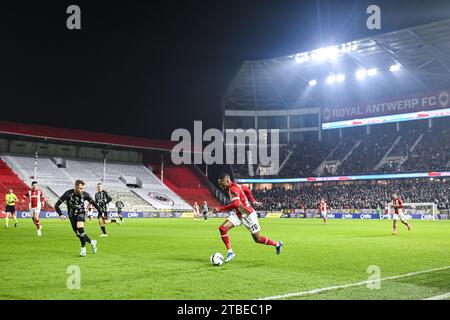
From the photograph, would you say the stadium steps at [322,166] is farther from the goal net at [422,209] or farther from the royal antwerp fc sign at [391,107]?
the goal net at [422,209]

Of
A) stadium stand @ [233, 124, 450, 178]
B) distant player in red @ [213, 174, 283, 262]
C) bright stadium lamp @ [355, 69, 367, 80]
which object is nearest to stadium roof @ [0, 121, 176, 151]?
stadium stand @ [233, 124, 450, 178]

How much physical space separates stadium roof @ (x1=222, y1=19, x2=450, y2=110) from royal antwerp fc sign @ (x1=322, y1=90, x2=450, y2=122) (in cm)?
317

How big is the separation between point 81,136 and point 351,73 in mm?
39870

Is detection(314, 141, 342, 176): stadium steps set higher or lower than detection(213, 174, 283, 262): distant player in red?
higher

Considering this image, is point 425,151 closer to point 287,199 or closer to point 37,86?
point 287,199

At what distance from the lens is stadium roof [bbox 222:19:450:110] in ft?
182

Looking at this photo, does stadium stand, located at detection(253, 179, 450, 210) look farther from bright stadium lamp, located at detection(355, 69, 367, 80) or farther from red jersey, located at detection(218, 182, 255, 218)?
red jersey, located at detection(218, 182, 255, 218)

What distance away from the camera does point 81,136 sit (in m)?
60.3

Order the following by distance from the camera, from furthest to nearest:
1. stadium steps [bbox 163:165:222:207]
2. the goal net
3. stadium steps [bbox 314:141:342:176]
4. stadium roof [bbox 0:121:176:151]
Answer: stadium steps [bbox 314:141:342:176]
stadium steps [bbox 163:165:222:207]
stadium roof [bbox 0:121:176:151]
the goal net

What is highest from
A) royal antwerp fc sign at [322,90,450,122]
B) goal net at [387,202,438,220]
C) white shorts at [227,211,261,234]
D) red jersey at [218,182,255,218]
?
royal antwerp fc sign at [322,90,450,122]

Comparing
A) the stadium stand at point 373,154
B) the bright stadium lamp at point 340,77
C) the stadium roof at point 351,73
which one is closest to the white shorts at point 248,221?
the stadium roof at point 351,73

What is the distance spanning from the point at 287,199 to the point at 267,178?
666 centimetres
